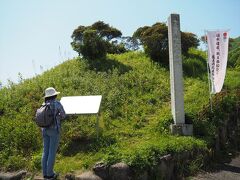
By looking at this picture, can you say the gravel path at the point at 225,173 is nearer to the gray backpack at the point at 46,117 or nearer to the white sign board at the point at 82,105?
the white sign board at the point at 82,105

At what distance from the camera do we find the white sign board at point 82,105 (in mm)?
9973

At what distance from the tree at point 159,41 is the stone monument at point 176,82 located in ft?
19.1

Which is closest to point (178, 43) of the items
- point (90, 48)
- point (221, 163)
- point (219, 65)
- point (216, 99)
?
point (219, 65)

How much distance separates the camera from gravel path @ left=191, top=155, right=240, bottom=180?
946 centimetres

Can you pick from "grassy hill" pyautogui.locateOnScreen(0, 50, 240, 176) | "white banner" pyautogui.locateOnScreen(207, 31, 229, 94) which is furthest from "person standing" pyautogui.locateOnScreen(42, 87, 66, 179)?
"white banner" pyautogui.locateOnScreen(207, 31, 229, 94)

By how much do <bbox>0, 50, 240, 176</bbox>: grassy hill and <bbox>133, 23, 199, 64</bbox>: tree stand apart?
1.77 ft

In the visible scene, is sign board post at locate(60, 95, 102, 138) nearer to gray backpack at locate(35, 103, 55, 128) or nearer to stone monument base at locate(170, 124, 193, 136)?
gray backpack at locate(35, 103, 55, 128)

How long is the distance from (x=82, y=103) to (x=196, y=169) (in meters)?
3.42

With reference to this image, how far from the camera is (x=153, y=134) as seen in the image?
1067 centimetres

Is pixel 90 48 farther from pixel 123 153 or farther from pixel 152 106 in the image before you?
pixel 123 153

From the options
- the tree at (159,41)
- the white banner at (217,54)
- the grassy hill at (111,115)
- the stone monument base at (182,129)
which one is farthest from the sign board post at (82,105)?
the tree at (159,41)

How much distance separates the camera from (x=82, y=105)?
10.2m

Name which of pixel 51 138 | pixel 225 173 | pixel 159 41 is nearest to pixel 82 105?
pixel 51 138

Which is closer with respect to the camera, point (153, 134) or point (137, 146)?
point (137, 146)
